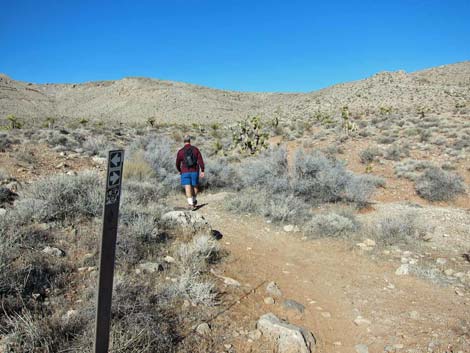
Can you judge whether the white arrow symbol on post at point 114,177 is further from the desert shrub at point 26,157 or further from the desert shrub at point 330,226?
the desert shrub at point 26,157

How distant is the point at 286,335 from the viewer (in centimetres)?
337

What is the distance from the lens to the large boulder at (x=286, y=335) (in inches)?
129

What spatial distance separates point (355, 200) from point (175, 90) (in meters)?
77.1

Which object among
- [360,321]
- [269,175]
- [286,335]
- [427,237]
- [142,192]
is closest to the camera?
[286,335]

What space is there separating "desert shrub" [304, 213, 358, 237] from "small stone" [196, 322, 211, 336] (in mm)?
3645

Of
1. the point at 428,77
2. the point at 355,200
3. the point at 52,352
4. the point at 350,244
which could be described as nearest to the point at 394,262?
the point at 350,244

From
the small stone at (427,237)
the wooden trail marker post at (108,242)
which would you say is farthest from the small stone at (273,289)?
the small stone at (427,237)

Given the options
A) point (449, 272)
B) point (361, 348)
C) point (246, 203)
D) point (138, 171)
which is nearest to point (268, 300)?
point (361, 348)

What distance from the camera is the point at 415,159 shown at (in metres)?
15.0

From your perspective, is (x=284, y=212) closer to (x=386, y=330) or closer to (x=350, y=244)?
Result: (x=350, y=244)

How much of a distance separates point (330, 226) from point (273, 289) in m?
2.66

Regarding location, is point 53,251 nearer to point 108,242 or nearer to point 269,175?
point 108,242

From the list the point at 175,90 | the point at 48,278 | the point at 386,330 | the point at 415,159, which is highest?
the point at 175,90

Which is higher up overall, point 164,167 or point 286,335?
point 164,167
